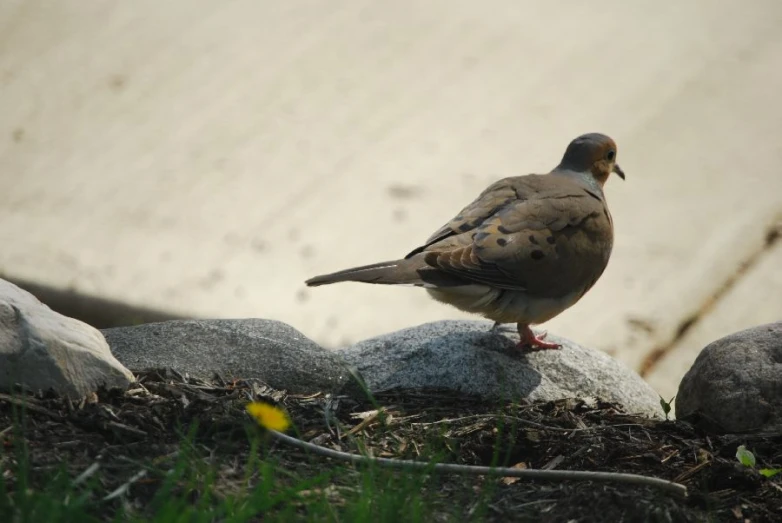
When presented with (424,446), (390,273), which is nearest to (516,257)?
(390,273)

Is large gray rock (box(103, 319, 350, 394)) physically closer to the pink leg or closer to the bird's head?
the pink leg

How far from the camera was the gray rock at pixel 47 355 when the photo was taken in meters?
3.52

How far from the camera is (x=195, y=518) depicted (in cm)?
259

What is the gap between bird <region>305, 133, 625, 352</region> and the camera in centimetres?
454

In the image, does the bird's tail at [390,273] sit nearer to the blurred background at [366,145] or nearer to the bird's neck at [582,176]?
the bird's neck at [582,176]

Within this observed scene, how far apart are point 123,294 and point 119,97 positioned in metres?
1.74

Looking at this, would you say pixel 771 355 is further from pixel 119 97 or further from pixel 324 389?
pixel 119 97

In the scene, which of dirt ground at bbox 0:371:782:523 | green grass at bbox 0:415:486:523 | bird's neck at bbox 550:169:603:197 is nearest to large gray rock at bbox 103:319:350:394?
dirt ground at bbox 0:371:782:523

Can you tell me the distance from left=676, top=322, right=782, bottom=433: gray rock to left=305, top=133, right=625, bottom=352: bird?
0.72m

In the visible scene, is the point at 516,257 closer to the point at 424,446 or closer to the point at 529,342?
the point at 529,342

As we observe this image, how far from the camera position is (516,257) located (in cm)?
466

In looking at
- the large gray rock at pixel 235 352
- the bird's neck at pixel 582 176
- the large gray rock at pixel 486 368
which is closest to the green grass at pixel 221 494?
the large gray rock at pixel 235 352

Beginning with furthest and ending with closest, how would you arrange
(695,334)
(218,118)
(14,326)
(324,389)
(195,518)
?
(218,118)
(695,334)
(324,389)
(14,326)
(195,518)

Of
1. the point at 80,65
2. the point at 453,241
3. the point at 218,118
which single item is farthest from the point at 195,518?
the point at 80,65
